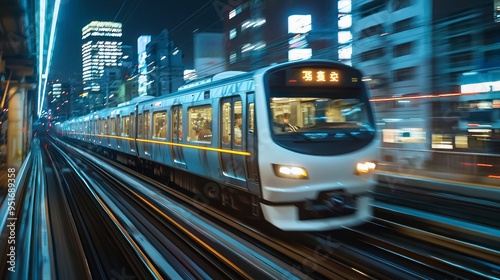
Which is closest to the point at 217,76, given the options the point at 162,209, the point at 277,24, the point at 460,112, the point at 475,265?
the point at 162,209

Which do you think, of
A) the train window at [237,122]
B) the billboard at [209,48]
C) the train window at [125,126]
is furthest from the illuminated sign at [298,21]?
the train window at [237,122]

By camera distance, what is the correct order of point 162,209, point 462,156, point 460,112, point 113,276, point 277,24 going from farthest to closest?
point 277,24 → point 460,112 → point 462,156 → point 162,209 → point 113,276

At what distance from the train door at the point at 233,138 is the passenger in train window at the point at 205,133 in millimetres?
584

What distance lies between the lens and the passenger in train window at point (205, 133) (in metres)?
7.95

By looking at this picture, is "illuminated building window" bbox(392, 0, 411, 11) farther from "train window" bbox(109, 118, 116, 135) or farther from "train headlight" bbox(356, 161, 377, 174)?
"train headlight" bbox(356, 161, 377, 174)

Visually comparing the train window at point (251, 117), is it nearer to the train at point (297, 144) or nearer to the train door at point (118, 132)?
the train at point (297, 144)

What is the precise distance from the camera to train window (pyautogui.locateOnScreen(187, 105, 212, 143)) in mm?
8000

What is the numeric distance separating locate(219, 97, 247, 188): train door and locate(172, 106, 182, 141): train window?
2501 millimetres

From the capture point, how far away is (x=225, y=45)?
44500 mm

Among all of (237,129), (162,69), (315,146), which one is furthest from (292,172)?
(162,69)

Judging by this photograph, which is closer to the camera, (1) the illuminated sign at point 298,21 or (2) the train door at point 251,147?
(2) the train door at point 251,147

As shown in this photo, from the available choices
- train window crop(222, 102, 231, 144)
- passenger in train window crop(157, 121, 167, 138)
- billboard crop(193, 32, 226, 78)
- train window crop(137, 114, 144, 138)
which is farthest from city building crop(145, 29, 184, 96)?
train window crop(222, 102, 231, 144)

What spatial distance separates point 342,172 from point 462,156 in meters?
6.70

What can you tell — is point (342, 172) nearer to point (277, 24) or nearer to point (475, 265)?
point (475, 265)
